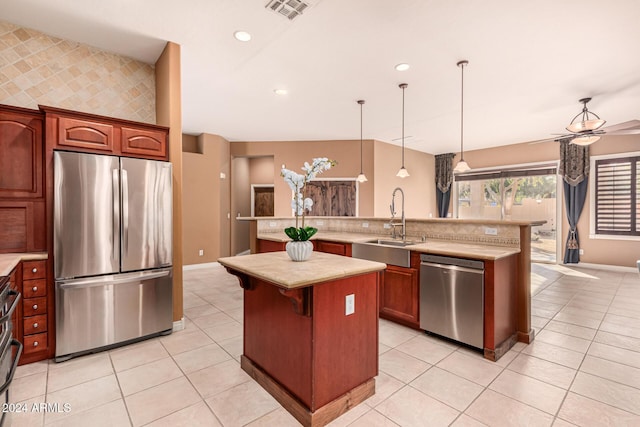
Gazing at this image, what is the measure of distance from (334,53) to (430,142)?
4939mm

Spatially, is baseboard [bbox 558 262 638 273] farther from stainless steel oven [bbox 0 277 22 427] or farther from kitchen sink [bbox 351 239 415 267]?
stainless steel oven [bbox 0 277 22 427]

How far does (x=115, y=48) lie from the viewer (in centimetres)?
313

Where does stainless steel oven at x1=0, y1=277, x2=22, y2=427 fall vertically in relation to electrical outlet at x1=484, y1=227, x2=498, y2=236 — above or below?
below

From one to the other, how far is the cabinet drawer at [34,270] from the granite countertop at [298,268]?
1.62 meters

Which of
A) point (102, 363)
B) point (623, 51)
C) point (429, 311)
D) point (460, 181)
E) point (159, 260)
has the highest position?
point (623, 51)

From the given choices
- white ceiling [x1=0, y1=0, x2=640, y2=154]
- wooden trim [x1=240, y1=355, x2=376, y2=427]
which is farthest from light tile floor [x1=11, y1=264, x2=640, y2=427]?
white ceiling [x1=0, y1=0, x2=640, y2=154]

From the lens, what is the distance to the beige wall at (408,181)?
7086 millimetres

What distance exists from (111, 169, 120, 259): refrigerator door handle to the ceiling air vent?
195 centimetres

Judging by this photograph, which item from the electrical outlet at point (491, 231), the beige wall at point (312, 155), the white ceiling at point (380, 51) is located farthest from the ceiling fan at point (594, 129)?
the beige wall at point (312, 155)

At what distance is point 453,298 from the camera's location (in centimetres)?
266

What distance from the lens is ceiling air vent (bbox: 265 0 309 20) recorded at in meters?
2.42

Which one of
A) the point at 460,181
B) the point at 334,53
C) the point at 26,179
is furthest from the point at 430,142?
the point at 26,179

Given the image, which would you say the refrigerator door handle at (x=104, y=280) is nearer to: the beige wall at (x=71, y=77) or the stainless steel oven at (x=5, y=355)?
the stainless steel oven at (x=5, y=355)

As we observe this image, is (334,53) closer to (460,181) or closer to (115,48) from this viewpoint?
(115,48)
